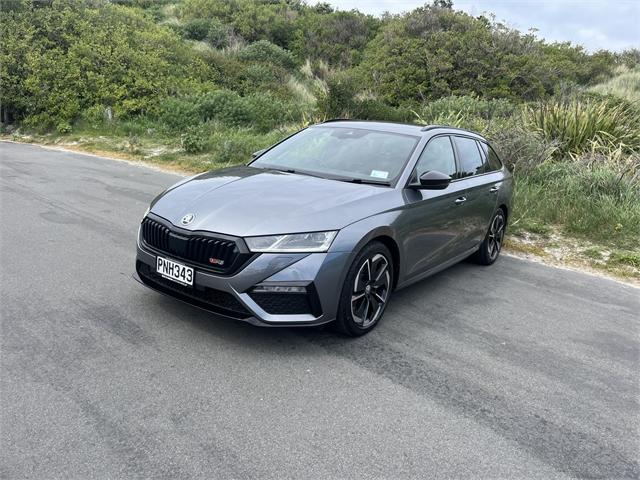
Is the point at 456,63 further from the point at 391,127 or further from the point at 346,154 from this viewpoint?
the point at 346,154

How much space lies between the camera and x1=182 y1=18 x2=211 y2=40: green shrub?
2873 centimetres

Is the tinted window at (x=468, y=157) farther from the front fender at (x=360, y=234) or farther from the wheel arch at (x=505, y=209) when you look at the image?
the front fender at (x=360, y=234)

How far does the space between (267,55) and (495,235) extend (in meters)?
21.7

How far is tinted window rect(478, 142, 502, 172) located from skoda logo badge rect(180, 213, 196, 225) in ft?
12.2

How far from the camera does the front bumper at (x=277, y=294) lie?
3701mm

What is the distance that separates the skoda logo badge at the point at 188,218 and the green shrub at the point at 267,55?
22404 mm

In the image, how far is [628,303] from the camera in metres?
5.80

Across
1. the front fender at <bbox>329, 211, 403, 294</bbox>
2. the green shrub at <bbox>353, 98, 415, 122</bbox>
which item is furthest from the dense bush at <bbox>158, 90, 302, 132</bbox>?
the front fender at <bbox>329, 211, 403, 294</bbox>

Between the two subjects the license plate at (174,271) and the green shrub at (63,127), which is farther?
the green shrub at (63,127)

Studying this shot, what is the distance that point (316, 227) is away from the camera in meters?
3.85

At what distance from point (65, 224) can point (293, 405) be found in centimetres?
477

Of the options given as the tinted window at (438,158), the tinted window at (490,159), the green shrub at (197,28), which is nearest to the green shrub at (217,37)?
the green shrub at (197,28)

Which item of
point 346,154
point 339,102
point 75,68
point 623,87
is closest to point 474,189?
point 346,154

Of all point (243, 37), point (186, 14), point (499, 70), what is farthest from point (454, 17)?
point (186, 14)
